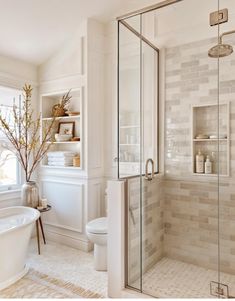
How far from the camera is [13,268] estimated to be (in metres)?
2.41

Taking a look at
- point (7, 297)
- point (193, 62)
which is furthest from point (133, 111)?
point (7, 297)

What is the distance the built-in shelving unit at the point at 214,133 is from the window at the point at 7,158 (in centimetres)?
233

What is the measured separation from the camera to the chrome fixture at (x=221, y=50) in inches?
101

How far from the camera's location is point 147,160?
276 centimetres

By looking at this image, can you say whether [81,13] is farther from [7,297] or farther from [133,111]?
[7,297]

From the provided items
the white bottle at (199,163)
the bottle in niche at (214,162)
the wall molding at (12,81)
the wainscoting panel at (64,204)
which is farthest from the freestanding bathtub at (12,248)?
the bottle in niche at (214,162)

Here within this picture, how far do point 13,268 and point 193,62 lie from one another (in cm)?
277

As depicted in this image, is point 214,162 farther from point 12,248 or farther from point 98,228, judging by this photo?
point 12,248

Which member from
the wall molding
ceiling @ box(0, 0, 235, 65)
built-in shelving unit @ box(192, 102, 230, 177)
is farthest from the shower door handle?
the wall molding

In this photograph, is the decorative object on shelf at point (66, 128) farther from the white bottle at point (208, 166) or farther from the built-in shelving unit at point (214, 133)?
the white bottle at point (208, 166)

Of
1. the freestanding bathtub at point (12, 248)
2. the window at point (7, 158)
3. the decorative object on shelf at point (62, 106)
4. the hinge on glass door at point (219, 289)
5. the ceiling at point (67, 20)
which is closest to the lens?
the hinge on glass door at point (219, 289)

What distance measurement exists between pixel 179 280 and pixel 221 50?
2.29 m

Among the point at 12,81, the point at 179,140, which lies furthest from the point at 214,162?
the point at 12,81

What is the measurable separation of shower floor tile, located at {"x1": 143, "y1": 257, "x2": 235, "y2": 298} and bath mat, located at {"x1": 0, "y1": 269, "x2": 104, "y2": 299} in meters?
0.50
